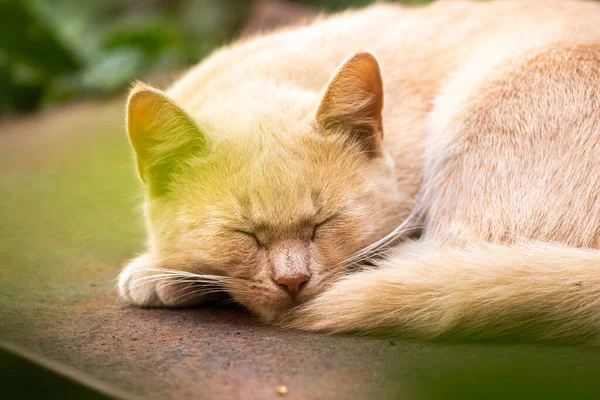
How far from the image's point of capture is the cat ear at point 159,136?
2.22m

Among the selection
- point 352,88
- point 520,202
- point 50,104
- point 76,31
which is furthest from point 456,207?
point 76,31

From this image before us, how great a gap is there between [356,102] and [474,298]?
786 mm

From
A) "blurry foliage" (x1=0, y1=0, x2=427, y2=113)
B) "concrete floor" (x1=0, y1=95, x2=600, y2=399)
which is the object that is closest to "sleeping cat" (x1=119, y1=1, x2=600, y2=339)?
"concrete floor" (x1=0, y1=95, x2=600, y2=399)

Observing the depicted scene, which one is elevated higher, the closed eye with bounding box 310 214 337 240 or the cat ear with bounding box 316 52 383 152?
the cat ear with bounding box 316 52 383 152

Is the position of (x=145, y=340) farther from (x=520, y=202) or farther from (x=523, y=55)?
(x=523, y=55)

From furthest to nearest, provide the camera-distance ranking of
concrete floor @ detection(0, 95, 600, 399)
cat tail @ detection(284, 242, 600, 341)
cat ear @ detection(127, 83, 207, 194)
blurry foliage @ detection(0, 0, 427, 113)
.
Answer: blurry foliage @ detection(0, 0, 427, 113), cat ear @ detection(127, 83, 207, 194), cat tail @ detection(284, 242, 600, 341), concrete floor @ detection(0, 95, 600, 399)

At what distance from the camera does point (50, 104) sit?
701cm

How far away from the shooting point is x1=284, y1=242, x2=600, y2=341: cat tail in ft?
6.45

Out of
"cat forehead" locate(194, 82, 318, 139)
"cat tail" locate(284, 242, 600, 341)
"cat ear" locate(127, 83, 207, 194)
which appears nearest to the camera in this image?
"cat tail" locate(284, 242, 600, 341)

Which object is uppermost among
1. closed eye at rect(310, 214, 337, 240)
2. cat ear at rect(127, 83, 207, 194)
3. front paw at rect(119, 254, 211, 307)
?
cat ear at rect(127, 83, 207, 194)

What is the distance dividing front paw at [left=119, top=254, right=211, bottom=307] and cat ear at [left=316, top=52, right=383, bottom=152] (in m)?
0.75

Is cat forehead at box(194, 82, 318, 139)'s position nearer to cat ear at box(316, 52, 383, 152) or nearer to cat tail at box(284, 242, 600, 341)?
cat ear at box(316, 52, 383, 152)

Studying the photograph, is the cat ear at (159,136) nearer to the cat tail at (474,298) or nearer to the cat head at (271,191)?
the cat head at (271,191)

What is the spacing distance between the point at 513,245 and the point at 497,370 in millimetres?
599
